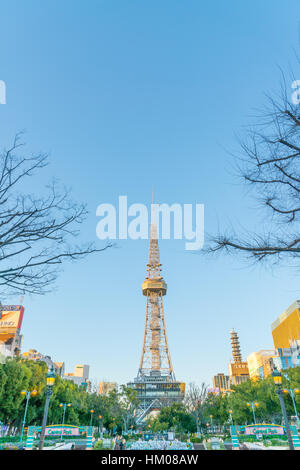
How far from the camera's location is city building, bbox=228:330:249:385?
118125mm

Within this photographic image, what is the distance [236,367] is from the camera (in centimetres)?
12194

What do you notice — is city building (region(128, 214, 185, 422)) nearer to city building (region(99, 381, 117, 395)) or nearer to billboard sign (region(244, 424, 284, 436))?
city building (region(99, 381, 117, 395))

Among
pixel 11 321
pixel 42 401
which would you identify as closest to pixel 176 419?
pixel 42 401

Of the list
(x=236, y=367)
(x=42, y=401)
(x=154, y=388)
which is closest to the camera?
(x=42, y=401)

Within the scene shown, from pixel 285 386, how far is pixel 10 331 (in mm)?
45803

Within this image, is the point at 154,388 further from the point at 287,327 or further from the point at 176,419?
the point at 287,327

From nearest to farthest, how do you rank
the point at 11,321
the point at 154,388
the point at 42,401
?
the point at 42,401 < the point at 11,321 < the point at 154,388

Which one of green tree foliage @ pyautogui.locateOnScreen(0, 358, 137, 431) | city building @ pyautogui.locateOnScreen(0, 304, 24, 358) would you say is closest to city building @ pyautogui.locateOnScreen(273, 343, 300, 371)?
green tree foliage @ pyautogui.locateOnScreen(0, 358, 137, 431)

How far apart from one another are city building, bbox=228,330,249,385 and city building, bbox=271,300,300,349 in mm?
26046

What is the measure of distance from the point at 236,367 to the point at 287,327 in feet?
146

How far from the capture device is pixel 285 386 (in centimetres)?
3247

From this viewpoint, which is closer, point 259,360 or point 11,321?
point 11,321
